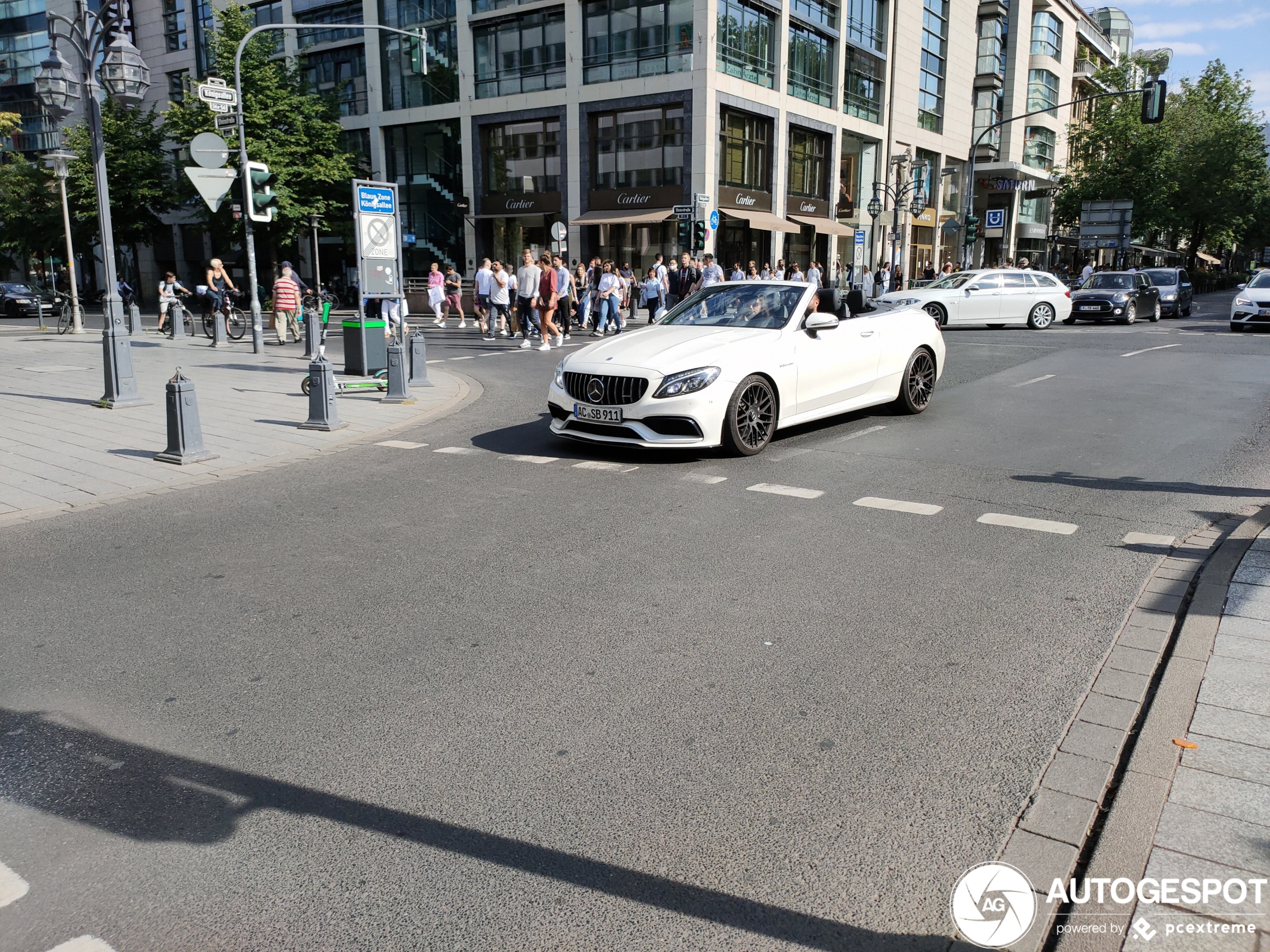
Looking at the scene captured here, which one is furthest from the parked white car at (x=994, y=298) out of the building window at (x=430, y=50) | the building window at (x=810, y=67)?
the building window at (x=430, y=50)

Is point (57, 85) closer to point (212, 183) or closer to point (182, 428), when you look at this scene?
point (212, 183)

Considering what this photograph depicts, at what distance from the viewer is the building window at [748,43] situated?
1375 inches

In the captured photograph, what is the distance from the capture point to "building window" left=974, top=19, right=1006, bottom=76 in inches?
2245

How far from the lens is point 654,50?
116 ft

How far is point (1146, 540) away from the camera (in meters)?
6.12

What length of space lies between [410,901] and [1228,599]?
4190 millimetres

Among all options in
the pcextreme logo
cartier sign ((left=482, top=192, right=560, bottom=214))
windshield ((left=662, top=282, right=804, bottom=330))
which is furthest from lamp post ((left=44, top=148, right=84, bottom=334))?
the pcextreme logo

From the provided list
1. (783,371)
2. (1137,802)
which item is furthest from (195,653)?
(783,371)

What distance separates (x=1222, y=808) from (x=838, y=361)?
6.93 meters

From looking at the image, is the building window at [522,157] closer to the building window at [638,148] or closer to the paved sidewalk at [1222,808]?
the building window at [638,148]

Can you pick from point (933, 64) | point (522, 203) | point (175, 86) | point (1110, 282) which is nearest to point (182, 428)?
point (1110, 282)

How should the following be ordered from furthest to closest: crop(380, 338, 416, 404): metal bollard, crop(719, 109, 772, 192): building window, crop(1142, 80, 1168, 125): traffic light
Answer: crop(719, 109, 772, 192): building window, crop(1142, 80, 1168, 125): traffic light, crop(380, 338, 416, 404): metal bollard

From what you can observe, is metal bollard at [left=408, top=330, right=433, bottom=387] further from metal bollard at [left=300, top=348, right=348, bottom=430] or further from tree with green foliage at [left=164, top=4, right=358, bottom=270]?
tree with green foliage at [left=164, top=4, right=358, bottom=270]

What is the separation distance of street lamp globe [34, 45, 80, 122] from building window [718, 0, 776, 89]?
25.7 meters
